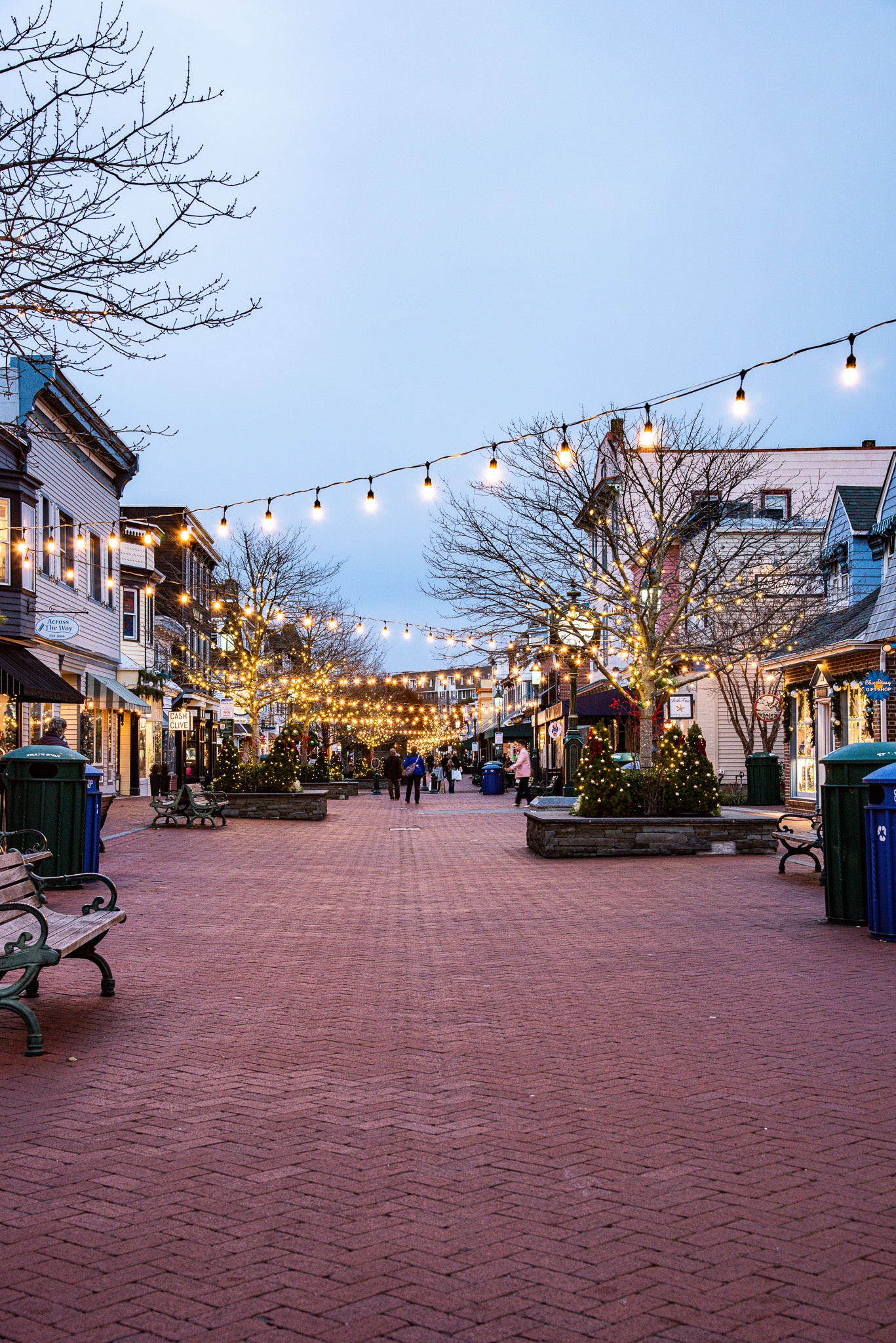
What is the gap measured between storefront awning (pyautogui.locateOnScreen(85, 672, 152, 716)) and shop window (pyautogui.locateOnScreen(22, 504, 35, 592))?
693 centimetres

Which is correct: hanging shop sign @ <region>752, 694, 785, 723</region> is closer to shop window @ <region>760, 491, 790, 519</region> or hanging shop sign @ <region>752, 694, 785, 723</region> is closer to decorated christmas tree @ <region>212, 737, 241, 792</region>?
shop window @ <region>760, 491, 790, 519</region>

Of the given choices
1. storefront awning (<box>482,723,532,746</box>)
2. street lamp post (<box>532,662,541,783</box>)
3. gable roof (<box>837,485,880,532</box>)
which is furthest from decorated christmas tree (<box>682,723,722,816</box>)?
storefront awning (<box>482,723,532,746</box>)

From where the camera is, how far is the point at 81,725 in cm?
3212

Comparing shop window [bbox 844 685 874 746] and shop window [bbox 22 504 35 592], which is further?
shop window [bbox 22 504 35 592]

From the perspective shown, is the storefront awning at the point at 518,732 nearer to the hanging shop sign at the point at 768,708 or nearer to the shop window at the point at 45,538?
the hanging shop sign at the point at 768,708

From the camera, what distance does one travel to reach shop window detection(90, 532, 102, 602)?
32.0 metres

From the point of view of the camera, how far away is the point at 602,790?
729 inches

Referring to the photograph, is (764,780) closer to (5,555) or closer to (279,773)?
(279,773)

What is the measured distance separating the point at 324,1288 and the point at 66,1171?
4.68 feet

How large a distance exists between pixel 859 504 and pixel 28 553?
57.0 ft

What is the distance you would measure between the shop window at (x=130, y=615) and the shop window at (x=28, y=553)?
17.5 meters

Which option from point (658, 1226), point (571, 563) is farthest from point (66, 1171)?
point (571, 563)

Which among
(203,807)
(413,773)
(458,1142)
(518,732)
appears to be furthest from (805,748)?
(518,732)

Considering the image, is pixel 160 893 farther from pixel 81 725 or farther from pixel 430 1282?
pixel 81 725
